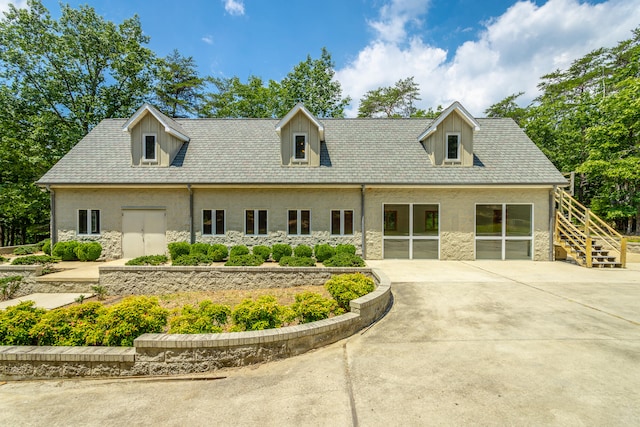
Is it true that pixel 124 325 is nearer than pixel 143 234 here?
Yes

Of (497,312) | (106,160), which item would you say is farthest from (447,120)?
(106,160)

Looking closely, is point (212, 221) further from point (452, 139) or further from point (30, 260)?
point (452, 139)

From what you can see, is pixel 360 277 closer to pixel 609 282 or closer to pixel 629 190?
pixel 609 282

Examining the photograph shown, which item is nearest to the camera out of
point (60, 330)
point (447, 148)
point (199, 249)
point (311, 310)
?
point (60, 330)

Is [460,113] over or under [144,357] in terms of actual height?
over

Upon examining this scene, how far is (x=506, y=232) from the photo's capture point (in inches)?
520

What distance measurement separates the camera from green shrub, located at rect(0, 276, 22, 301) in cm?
952

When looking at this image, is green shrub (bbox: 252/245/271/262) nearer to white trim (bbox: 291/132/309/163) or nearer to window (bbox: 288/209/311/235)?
window (bbox: 288/209/311/235)

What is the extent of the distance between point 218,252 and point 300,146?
6377mm

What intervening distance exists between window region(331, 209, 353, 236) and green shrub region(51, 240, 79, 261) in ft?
38.8

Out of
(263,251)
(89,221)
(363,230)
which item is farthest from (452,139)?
(89,221)

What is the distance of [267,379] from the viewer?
13.2ft

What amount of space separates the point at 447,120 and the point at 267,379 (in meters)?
14.1

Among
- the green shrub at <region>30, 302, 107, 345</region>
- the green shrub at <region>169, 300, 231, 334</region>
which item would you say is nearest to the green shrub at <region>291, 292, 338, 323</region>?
the green shrub at <region>169, 300, 231, 334</region>
